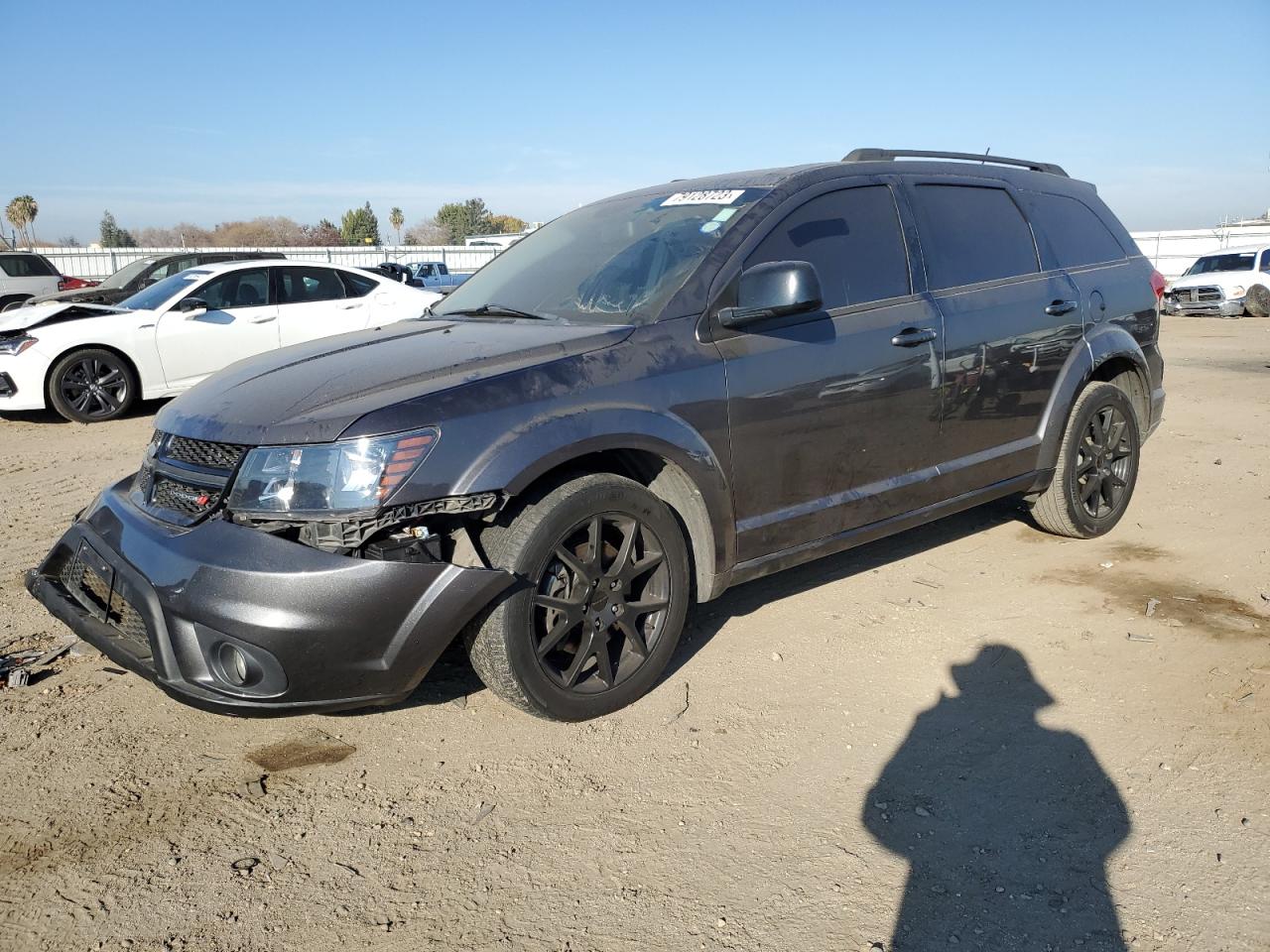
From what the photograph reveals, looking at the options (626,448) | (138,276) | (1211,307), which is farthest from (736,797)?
(1211,307)

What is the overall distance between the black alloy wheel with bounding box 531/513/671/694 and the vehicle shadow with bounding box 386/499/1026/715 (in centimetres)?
39

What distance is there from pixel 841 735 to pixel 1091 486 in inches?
107

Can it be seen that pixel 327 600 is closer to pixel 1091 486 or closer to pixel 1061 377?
pixel 1061 377

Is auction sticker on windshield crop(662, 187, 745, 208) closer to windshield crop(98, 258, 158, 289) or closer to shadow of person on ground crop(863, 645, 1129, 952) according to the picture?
shadow of person on ground crop(863, 645, 1129, 952)

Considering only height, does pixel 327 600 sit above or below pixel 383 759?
above

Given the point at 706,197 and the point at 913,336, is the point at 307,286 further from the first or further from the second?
the point at 913,336

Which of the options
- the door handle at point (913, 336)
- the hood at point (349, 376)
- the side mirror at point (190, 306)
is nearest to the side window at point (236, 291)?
the side mirror at point (190, 306)

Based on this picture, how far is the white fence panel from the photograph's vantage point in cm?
3553

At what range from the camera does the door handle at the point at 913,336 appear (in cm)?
420

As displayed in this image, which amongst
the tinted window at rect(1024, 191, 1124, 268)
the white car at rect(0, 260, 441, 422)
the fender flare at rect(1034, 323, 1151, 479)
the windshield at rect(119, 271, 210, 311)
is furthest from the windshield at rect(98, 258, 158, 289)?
the fender flare at rect(1034, 323, 1151, 479)

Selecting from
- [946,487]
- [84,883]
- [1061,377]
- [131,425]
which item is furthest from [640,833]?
[131,425]

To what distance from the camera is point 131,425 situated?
9578mm

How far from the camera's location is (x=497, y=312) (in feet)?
13.9

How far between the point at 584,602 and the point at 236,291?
838 centimetres
